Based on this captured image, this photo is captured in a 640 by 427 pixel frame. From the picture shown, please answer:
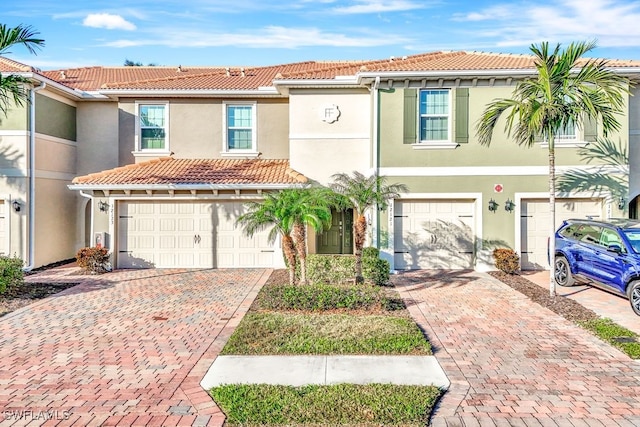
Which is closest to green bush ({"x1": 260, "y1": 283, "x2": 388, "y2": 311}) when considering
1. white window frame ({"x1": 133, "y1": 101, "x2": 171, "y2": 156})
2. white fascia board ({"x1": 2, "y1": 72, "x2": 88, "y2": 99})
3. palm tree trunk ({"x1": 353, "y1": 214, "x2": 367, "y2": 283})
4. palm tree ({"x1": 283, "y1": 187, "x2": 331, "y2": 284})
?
palm tree ({"x1": 283, "y1": 187, "x2": 331, "y2": 284})

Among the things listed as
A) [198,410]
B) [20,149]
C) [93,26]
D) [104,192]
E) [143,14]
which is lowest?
[198,410]

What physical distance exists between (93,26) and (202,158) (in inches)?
250

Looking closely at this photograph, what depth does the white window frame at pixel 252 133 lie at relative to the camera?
16844 millimetres

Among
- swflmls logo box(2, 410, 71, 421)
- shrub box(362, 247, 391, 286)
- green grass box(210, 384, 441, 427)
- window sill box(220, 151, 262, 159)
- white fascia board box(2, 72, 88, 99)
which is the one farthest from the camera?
window sill box(220, 151, 262, 159)

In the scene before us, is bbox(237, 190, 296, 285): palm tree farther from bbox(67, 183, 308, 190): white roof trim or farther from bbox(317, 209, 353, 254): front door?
bbox(317, 209, 353, 254): front door

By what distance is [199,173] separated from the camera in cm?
1530

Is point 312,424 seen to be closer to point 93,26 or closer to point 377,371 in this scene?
point 377,371

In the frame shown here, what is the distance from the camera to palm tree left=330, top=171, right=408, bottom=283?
12.3 metres

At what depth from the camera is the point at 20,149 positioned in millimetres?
14695

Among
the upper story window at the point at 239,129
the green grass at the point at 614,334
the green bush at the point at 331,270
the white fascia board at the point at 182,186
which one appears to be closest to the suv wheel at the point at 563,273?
the green grass at the point at 614,334

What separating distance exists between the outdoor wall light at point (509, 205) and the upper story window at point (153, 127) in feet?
39.1

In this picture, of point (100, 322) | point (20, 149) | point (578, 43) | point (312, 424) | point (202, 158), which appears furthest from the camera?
point (202, 158)

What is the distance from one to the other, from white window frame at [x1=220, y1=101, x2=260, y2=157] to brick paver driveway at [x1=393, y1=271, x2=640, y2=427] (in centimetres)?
893

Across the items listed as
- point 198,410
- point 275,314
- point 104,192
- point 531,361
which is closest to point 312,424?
point 198,410
